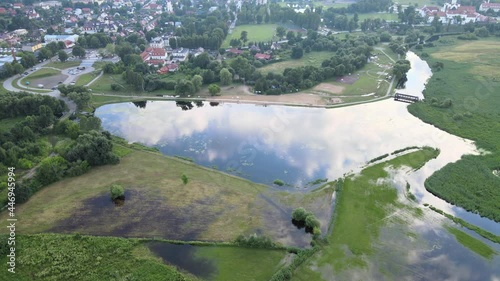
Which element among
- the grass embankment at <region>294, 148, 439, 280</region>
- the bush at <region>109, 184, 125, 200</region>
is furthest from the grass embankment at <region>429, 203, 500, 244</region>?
the bush at <region>109, 184, 125, 200</region>

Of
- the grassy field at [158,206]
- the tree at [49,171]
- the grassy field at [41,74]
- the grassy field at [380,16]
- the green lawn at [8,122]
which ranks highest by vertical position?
the grassy field at [380,16]

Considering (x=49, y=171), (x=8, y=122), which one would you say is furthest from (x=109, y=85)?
(x=49, y=171)

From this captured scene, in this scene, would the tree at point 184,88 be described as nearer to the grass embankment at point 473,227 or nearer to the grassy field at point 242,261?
the grassy field at point 242,261

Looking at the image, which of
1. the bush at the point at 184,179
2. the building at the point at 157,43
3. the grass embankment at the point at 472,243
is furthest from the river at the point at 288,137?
the building at the point at 157,43

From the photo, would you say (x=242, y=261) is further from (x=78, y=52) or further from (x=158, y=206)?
(x=78, y=52)

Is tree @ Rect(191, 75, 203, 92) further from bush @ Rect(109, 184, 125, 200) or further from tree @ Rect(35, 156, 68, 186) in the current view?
bush @ Rect(109, 184, 125, 200)

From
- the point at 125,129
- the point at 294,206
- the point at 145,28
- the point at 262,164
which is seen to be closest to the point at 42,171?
the point at 125,129
